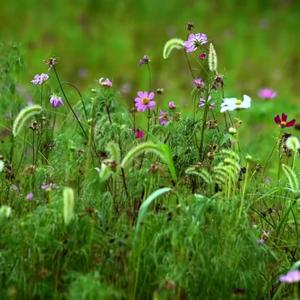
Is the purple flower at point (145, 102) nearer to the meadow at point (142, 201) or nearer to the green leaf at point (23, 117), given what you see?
the meadow at point (142, 201)

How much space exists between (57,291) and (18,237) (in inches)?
7.6

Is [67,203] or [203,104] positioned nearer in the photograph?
[67,203]

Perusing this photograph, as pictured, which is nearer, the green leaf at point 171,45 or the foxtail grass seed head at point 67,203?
the foxtail grass seed head at point 67,203

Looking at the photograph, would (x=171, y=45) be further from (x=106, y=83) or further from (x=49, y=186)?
(x=49, y=186)

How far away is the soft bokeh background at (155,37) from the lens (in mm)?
7348

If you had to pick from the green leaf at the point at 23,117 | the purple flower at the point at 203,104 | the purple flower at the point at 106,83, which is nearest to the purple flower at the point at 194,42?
the purple flower at the point at 203,104

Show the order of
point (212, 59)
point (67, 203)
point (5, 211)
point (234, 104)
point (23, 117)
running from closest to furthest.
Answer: point (67, 203) → point (5, 211) → point (23, 117) → point (212, 59) → point (234, 104)

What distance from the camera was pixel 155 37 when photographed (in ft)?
27.4

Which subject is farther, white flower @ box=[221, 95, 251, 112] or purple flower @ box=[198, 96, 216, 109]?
purple flower @ box=[198, 96, 216, 109]

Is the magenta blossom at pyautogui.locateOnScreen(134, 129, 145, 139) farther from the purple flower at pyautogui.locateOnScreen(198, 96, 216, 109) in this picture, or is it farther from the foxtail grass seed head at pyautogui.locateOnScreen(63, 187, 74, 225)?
the foxtail grass seed head at pyautogui.locateOnScreen(63, 187, 74, 225)

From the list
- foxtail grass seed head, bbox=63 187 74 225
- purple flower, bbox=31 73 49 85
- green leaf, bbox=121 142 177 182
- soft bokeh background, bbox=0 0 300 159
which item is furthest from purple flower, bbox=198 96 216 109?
soft bokeh background, bbox=0 0 300 159

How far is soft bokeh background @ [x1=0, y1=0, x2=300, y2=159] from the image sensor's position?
735cm

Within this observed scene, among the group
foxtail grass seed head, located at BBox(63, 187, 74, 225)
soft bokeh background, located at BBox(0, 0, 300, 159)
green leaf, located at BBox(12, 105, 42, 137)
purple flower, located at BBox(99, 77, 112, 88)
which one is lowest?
foxtail grass seed head, located at BBox(63, 187, 74, 225)

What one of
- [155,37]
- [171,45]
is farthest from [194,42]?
[155,37]
